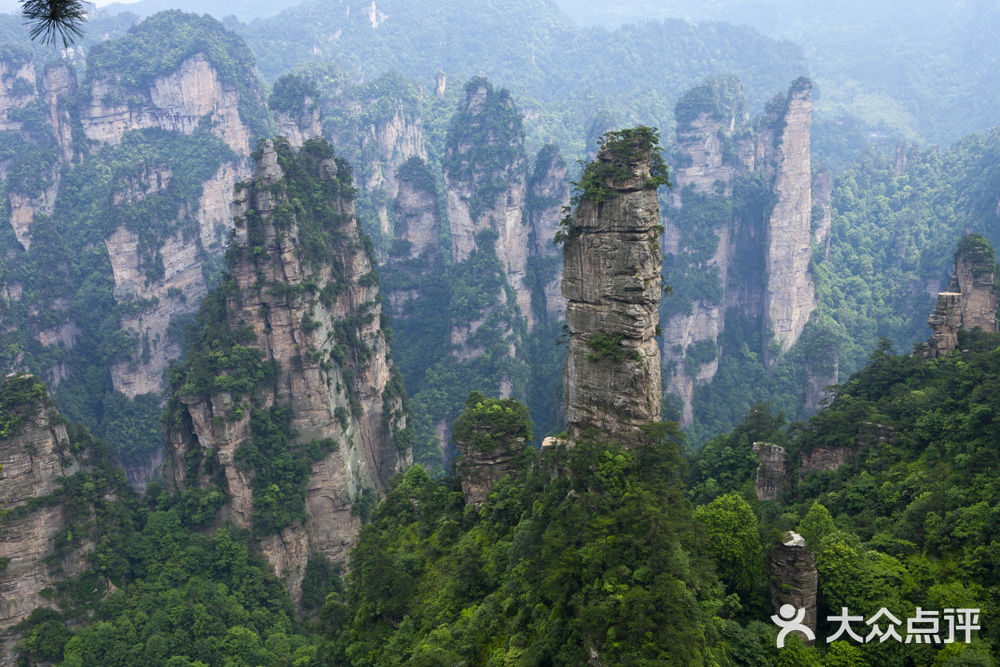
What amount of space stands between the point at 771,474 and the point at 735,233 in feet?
171

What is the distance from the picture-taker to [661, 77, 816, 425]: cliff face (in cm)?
7575

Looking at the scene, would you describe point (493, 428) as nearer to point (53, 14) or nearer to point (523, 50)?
point (53, 14)

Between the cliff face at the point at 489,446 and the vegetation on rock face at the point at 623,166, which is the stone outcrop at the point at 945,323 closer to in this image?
the vegetation on rock face at the point at 623,166

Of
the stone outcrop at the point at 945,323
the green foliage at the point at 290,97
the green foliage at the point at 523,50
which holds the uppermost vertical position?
the green foliage at the point at 523,50

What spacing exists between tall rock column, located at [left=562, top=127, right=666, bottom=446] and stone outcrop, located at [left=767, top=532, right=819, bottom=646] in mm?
5379

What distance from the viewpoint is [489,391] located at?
6925 cm

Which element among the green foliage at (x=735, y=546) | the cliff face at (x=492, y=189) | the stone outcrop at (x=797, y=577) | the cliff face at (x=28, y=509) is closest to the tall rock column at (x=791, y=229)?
the cliff face at (x=492, y=189)

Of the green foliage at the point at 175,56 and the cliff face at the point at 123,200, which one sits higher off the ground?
the green foliage at the point at 175,56

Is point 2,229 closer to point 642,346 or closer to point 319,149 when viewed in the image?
point 319,149

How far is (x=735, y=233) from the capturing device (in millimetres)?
82500

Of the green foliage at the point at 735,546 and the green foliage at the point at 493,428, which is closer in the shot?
the green foliage at the point at 735,546

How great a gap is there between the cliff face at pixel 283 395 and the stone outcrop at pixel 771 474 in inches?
859

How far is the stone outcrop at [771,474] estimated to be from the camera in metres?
33.8

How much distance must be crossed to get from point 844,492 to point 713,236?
53463 mm
